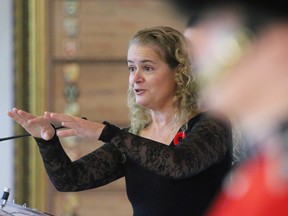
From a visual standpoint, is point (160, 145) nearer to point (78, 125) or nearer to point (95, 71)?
point (78, 125)

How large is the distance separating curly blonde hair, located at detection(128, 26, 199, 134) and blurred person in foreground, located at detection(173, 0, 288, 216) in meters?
0.84

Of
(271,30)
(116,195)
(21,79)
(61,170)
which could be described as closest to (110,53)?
(21,79)

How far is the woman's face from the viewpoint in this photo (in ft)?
4.00

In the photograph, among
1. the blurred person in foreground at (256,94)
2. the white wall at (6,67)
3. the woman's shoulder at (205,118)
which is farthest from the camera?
the white wall at (6,67)

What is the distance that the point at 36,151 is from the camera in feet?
7.51

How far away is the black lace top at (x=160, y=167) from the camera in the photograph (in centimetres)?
109

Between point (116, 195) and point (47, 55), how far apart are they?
24.6 inches

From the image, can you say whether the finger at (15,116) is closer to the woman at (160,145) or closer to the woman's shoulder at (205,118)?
the woman at (160,145)

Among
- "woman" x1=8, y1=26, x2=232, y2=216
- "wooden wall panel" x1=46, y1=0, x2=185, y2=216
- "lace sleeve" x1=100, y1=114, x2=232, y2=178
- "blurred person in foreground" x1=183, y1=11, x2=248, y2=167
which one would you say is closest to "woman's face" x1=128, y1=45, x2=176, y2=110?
"woman" x1=8, y1=26, x2=232, y2=216

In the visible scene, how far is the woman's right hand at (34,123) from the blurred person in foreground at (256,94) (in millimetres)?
782

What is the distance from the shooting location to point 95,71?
233 cm

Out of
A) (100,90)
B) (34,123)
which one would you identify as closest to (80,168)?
(34,123)

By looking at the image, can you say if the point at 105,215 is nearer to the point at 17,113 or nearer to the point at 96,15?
the point at 96,15

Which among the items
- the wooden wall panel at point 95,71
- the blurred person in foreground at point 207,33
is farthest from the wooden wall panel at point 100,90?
the blurred person in foreground at point 207,33
